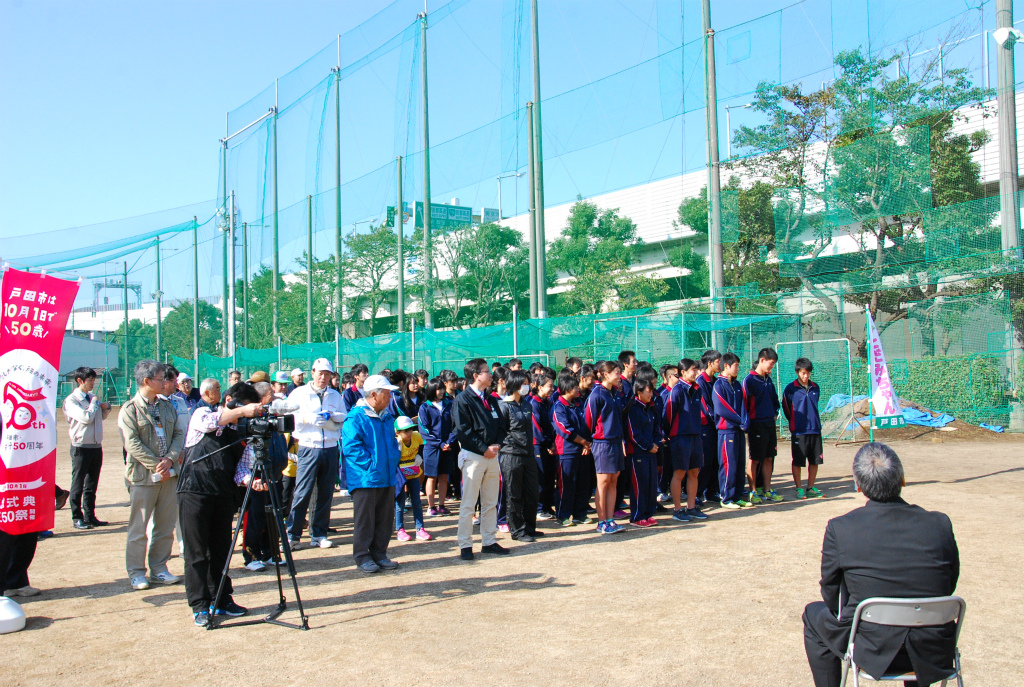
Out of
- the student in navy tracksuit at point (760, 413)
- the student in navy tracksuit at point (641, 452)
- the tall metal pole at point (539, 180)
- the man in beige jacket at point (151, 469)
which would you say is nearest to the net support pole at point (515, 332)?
the tall metal pole at point (539, 180)

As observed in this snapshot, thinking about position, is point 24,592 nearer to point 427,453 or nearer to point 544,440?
point 427,453

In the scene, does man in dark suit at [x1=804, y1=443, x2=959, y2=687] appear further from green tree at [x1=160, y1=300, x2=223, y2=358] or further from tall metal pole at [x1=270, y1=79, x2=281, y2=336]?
green tree at [x1=160, y1=300, x2=223, y2=358]

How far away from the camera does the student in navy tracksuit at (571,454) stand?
8.09 metres

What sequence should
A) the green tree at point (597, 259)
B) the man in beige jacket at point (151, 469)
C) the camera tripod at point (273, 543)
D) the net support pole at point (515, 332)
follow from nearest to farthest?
the camera tripod at point (273, 543) < the man in beige jacket at point (151, 469) < the net support pole at point (515, 332) < the green tree at point (597, 259)

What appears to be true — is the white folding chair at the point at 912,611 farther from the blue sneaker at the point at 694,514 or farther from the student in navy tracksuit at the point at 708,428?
the student in navy tracksuit at the point at 708,428

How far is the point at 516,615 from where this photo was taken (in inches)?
205

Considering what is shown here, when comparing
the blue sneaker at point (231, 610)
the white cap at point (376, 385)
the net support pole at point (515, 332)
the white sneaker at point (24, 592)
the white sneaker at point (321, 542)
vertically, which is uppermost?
the net support pole at point (515, 332)

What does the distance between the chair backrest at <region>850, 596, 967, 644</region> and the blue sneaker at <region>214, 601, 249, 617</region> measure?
4061 mm

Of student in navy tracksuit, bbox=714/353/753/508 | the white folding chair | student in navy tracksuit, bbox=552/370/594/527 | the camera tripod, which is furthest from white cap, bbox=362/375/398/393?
the white folding chair

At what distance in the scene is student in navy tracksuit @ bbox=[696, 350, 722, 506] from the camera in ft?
30.2

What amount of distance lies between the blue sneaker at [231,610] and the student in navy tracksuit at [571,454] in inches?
149

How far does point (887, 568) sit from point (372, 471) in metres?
4.40

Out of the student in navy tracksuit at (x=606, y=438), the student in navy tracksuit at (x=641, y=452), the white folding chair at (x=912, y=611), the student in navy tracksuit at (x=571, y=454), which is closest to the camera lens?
the white folding chair at (x=912, y=611)

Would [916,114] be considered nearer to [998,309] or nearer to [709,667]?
[998,309]
